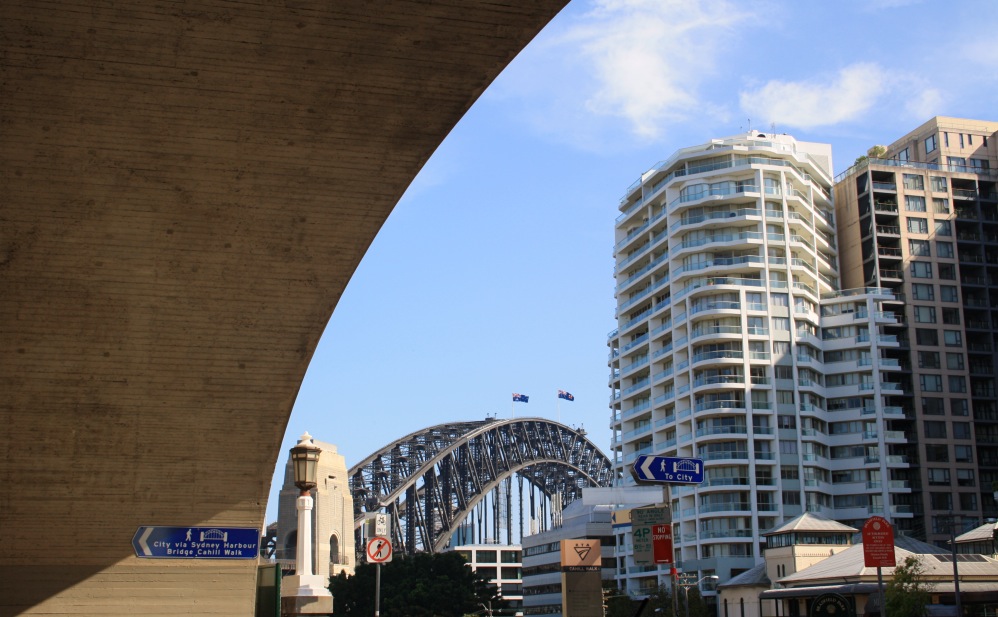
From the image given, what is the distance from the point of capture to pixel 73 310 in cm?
1146

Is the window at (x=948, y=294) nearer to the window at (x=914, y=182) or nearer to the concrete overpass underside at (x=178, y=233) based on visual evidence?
the window at (x=914, y=182)

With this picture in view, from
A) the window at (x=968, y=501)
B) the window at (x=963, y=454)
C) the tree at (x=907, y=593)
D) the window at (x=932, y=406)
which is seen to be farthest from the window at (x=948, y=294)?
the tree at (x=907, y=593)

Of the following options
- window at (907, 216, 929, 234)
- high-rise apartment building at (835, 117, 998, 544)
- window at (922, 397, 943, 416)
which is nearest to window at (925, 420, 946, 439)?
high-rise apartment building at (835, 117, 998, 544)

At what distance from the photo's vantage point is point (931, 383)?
80375 mm

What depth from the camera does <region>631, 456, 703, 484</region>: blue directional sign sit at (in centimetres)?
1579

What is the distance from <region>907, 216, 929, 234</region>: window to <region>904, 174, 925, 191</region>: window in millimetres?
2402

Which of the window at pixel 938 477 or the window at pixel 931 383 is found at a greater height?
the window at pixel 931 383

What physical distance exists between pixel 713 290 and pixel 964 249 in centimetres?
2110

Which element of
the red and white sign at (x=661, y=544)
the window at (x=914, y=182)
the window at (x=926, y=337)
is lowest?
the red and white sign at (x=661, y=544)

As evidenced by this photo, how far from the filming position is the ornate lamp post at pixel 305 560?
12.7m

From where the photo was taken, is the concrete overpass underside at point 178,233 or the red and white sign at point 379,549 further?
the red and white sign at point 379,549

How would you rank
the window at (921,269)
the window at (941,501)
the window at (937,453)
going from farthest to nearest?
1. the window at (921,269)
2. the window at (937,453)
3. the window at (941,501)

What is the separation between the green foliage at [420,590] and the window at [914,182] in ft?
143

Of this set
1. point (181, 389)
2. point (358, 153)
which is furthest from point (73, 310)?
point (358, 153)
